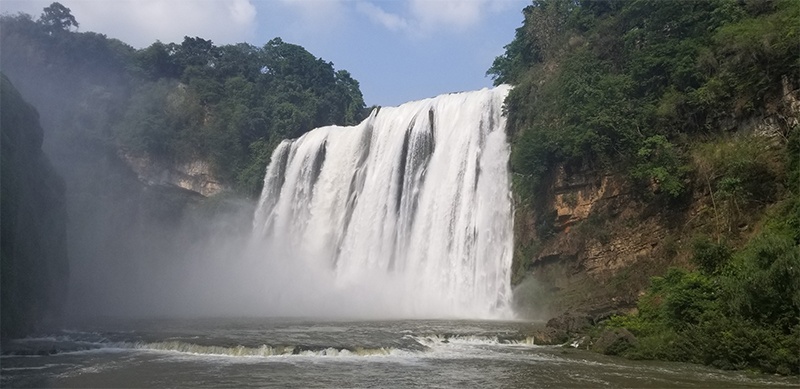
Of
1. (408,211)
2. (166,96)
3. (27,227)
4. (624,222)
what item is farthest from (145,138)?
(624,222)

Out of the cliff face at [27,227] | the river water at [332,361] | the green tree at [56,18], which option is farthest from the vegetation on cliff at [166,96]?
the river water at [332,361]

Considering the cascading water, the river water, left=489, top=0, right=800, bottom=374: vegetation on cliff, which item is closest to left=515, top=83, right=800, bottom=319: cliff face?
left=489, top=0, right=800, bottom=374: vegetation on cliff

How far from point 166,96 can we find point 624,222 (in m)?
37.8

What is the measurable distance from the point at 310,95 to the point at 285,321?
29.8 m

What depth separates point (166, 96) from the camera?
50188mm

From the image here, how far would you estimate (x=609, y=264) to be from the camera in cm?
2302

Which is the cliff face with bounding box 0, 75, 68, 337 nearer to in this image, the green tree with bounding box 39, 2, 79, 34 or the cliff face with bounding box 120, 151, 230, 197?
the cliff face with bounding box 120, 151, 230, 197

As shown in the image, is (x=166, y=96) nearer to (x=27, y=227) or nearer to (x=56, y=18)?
(x=56, y=18)

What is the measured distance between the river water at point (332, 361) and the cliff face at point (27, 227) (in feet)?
5.04

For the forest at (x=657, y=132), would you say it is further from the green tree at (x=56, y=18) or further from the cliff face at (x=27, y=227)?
the cliff face at (x=27, y=227)

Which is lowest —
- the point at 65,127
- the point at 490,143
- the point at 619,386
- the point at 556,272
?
the point at 619,386

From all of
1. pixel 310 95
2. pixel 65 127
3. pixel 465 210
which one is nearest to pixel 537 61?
pixel 465 210

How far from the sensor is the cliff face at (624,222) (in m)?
19.2

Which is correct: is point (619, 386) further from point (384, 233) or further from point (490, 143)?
point (384, 233)
